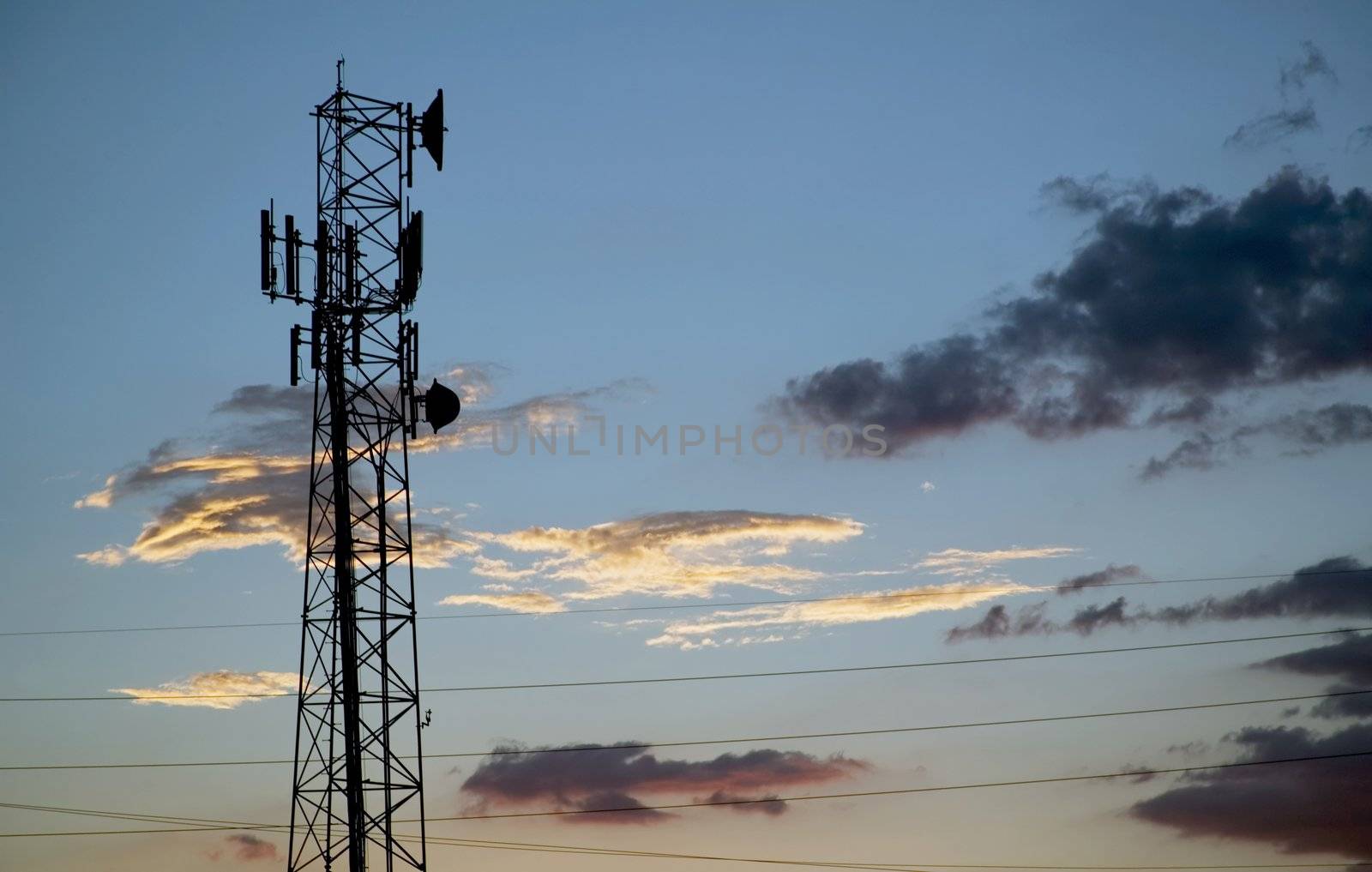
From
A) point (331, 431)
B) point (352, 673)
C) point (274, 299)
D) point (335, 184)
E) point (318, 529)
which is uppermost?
point (335, 184)

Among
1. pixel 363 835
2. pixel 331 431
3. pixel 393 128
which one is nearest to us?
pixel 363 835

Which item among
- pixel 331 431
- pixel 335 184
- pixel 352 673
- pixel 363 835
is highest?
pixel 335 184

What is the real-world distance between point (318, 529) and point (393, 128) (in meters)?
12.4

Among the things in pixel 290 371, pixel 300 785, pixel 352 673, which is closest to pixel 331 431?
pixel 290 371

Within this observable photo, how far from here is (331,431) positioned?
45031mm

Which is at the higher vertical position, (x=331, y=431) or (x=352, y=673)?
(x=331, y=431)

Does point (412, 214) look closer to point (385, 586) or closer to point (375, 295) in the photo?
point (375, 295)

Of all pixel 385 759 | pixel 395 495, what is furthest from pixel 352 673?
pixel 395 495

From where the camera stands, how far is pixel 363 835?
42.3 meters

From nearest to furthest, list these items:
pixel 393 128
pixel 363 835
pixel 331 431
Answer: pixel 363 835 < pixel 331 431 < pixel 393 128

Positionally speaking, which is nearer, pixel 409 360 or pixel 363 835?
pixel 363 835

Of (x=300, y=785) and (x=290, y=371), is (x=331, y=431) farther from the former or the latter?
(x=300, y=785)

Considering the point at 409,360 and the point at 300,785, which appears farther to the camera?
the point at 409,360

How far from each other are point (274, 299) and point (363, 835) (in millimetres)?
15164
